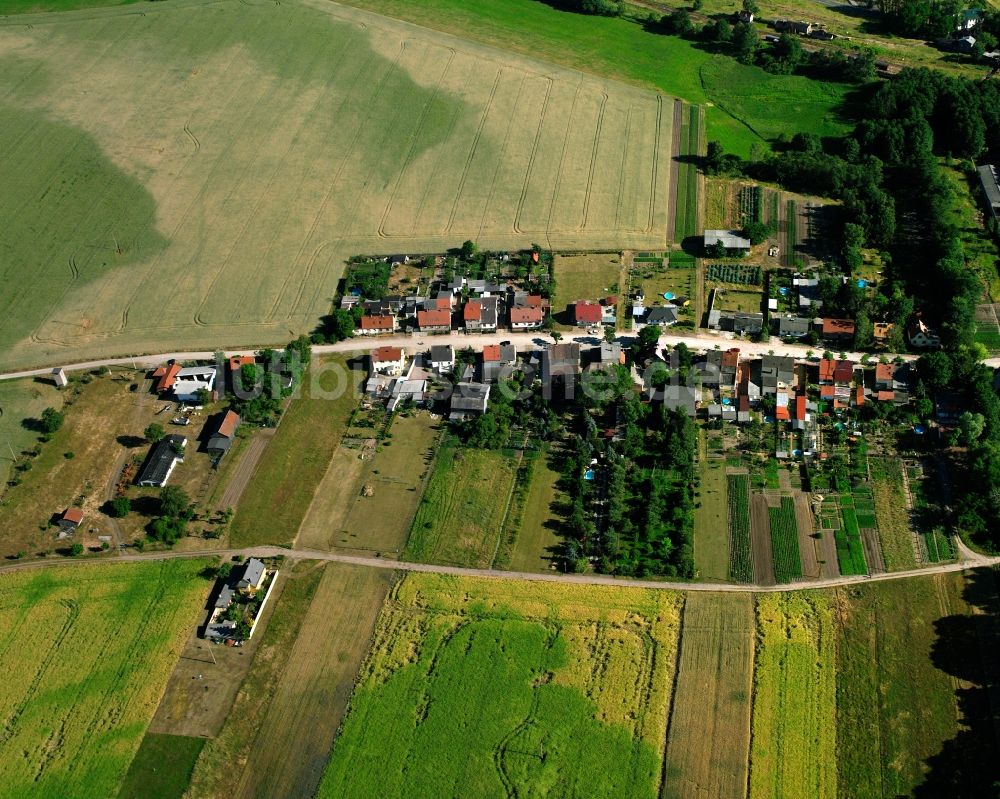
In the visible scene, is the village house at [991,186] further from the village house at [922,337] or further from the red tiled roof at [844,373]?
the red tiled roof at [844,373]

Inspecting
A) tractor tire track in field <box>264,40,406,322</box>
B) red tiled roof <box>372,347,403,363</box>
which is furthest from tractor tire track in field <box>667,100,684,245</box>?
tractor tire track in field <box>264,40,406,322</box>

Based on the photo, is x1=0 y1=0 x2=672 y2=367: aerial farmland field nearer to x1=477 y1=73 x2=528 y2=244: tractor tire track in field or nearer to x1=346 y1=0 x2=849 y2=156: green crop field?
x1=477 y1=73 x2=528 y2=244: tractor tire track in field

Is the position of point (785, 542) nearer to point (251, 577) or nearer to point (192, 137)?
point (251, 577)

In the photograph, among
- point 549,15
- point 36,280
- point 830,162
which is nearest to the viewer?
point 36,280

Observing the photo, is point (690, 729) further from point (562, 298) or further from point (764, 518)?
point (562, 298)

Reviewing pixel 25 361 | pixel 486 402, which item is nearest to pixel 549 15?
pixel 486 402

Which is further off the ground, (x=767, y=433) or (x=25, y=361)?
(x=767, y=433)

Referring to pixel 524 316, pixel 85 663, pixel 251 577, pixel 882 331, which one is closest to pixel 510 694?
pixel 251 577

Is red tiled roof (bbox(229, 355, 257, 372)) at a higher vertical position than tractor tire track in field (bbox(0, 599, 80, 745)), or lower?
higher
